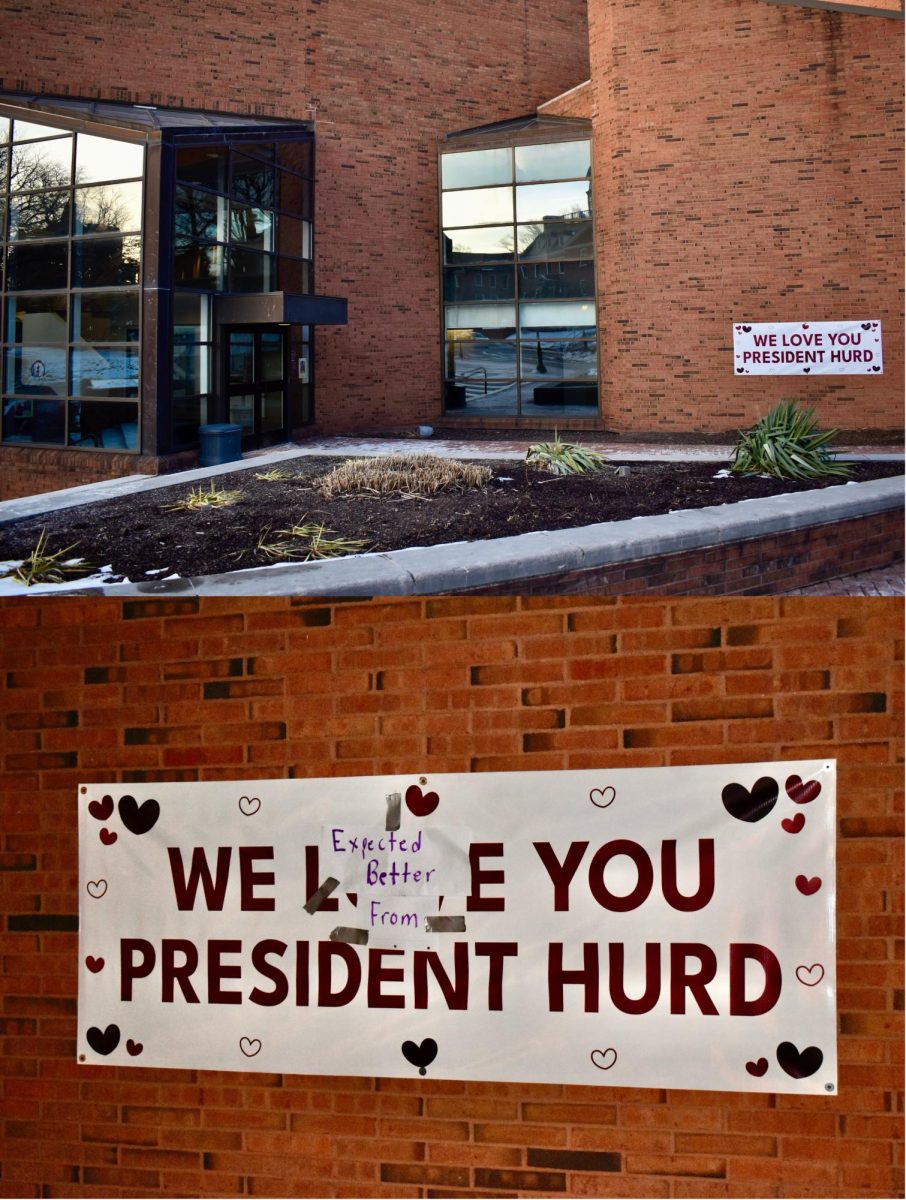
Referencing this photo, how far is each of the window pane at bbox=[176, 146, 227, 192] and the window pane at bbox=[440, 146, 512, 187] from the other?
1048 mm

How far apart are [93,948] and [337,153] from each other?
2.63 m

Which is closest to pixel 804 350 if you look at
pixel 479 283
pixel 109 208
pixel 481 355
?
pixel 481 355

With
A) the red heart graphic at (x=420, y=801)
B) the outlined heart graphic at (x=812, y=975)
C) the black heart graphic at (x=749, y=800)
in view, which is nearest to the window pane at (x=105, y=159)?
the red heart graphic at (x=420, y=801)

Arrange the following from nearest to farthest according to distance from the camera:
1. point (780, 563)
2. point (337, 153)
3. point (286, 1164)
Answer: point (780, 563) → point (286, 1164) → point (337, 153)

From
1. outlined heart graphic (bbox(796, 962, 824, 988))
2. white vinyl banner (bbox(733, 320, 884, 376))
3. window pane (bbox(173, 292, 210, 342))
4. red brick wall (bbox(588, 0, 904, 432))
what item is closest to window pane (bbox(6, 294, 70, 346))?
window pane (bbox(173, 292, 210, 342))

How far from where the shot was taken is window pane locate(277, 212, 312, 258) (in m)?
3.42

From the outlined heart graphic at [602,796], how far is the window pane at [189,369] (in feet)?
6.07

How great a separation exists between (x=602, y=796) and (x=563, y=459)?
0.83 meters

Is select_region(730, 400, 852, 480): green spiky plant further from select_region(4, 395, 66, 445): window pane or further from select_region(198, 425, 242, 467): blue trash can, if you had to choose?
select_region(4, 395, 66, 445): window pane

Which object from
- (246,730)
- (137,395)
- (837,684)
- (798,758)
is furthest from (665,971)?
(137,395)

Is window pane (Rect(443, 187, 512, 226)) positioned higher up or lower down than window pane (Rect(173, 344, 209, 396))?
higher up

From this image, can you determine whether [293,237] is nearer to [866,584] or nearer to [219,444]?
[219,444]

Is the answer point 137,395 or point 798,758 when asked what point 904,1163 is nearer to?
point 798,758

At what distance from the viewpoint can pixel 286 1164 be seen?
263cm
